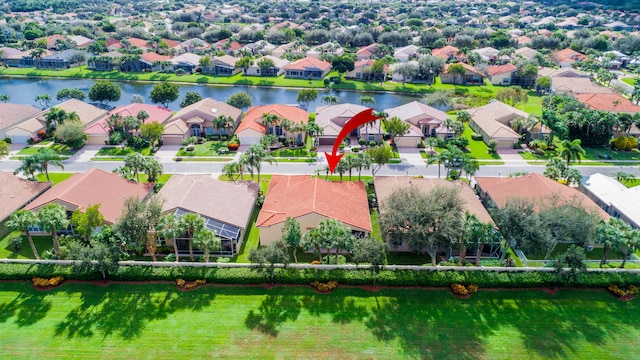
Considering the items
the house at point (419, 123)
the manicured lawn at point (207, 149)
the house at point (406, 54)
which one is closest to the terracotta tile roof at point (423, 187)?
the house at point (419, 123)

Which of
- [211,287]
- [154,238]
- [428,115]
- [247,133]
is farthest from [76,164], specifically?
[428,115]

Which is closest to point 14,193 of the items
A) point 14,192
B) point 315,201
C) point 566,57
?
point 14,192

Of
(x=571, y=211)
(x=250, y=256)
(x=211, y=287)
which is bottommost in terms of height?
(x=211, y=287)

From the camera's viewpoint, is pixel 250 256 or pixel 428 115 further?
pixel 428 115

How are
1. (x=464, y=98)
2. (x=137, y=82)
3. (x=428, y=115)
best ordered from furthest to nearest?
(x=137, y=82), (x=464, y=98), (x=428, y=115)

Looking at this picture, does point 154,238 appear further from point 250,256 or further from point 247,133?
point 247,133

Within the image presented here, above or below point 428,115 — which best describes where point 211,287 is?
below

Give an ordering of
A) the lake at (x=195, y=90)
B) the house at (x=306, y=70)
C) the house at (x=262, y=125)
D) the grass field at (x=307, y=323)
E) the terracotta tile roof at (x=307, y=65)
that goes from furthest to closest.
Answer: the terracotta tile roof at (x=307, y=65) < the house at (x=306, y=70) < the lake at (x=195, y=90) < the house at (x=262, y=125) < the grass field at (x=307, y=323)

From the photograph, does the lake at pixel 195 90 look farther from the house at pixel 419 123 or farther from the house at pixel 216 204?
the house at pixel 216 204
